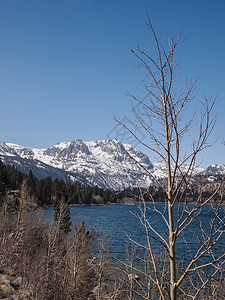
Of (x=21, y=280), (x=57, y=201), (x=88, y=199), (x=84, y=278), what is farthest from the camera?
(x=88, y=199)

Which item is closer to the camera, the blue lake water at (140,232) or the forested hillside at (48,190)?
the blue lake water at (140,232)

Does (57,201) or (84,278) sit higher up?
(57,201)

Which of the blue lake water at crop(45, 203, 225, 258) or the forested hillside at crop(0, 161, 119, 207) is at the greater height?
the forested hillside at crop(0, 161, 119, 207)

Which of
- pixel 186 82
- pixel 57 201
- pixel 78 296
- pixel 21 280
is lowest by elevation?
pixel 78 296

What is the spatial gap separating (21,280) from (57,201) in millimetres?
19800

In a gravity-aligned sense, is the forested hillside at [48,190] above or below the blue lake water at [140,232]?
above

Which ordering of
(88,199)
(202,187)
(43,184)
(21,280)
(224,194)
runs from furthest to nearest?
(88,199) < (43,184) < (21,280) < (202,187) < (224,194)

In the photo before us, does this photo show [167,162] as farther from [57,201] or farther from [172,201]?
[57,201]

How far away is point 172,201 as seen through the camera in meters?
3.62

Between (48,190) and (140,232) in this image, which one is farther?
(48,190)

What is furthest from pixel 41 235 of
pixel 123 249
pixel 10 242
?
pixel 123 249

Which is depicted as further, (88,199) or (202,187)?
(88,199)

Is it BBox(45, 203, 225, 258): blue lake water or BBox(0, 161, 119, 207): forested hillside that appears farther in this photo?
BBox(0, 161, 119, 207): forested hillside

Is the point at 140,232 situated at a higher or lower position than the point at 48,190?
lower
